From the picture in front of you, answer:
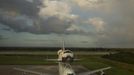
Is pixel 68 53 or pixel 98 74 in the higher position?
pixel 68 53

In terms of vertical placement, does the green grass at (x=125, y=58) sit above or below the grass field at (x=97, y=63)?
above

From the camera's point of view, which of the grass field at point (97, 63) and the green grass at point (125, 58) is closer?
the grass field at point (97, 63)

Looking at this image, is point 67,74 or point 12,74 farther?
point 12,74

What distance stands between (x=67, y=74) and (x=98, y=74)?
66.1 feet

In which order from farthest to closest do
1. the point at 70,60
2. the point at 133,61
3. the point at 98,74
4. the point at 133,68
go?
the point at 133,61 → the point at 133,68 → the point at 98,74 → the point at 70,60

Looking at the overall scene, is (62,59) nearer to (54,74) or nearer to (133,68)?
(54,74)

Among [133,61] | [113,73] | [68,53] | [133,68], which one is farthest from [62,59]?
[133,61]

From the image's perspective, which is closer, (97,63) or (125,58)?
(97,63)

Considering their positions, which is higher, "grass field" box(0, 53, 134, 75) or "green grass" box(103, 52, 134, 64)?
"green grass" box(103, 52, 134, 64)

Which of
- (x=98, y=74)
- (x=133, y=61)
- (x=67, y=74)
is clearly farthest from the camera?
(x=133, y=61)

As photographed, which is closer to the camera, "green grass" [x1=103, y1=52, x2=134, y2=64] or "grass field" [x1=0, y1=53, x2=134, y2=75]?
"grass field" [x1=0, y1=53, x2=134, y2=75]

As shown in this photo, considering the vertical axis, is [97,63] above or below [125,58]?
below

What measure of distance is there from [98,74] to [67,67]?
18904 mm

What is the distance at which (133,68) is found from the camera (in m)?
52.7
